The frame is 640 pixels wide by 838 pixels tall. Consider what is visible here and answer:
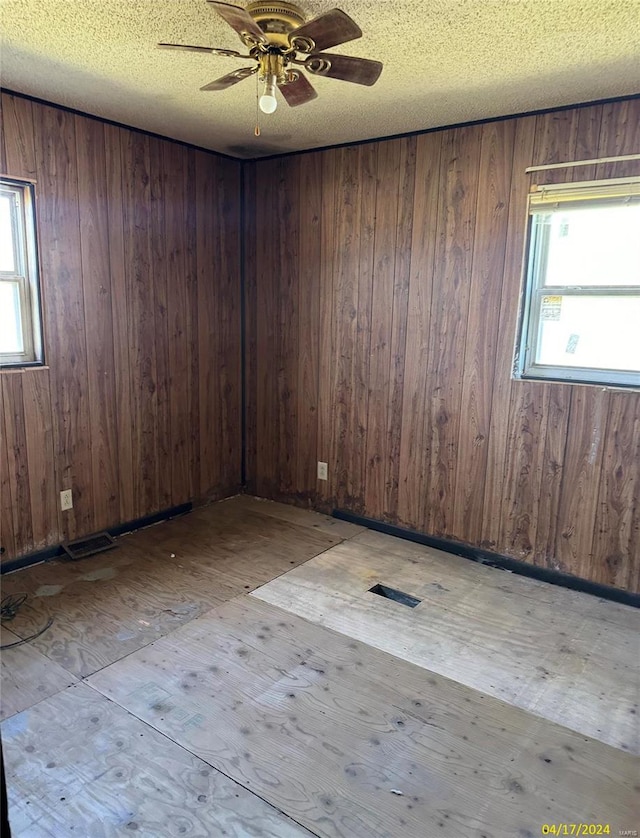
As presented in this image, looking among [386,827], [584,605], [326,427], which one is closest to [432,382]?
[326,427]

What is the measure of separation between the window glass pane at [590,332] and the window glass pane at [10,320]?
279 centimetres

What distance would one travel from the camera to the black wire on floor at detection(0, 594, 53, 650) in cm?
243

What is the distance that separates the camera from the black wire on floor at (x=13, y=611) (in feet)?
7.98

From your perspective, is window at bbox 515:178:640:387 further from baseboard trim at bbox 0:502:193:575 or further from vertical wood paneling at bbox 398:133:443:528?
baseboard trim at bbox 0:502:193:575

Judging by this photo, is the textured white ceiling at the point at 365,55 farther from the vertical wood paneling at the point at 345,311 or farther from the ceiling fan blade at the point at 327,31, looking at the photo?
the vertical wood paneling at the point at 345,311

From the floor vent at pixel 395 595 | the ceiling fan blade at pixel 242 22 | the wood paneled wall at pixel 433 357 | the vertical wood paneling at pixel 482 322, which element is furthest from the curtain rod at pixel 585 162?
the floor vent at pixel 395 595

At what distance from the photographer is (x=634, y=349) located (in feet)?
9.09

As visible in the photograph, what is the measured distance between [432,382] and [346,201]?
51.0 inches

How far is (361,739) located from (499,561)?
1628 millimetres

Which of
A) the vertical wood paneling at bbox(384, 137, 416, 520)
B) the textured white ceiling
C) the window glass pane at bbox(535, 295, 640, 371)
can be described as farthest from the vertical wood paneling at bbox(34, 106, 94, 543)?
the window glass pane at bbox(535, 295, 640, 371)

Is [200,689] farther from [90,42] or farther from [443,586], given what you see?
[90,42]

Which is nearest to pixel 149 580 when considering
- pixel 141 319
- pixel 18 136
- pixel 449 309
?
pixel 141 319

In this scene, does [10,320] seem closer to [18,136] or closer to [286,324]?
[18,136]

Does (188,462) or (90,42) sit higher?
(90,42)
